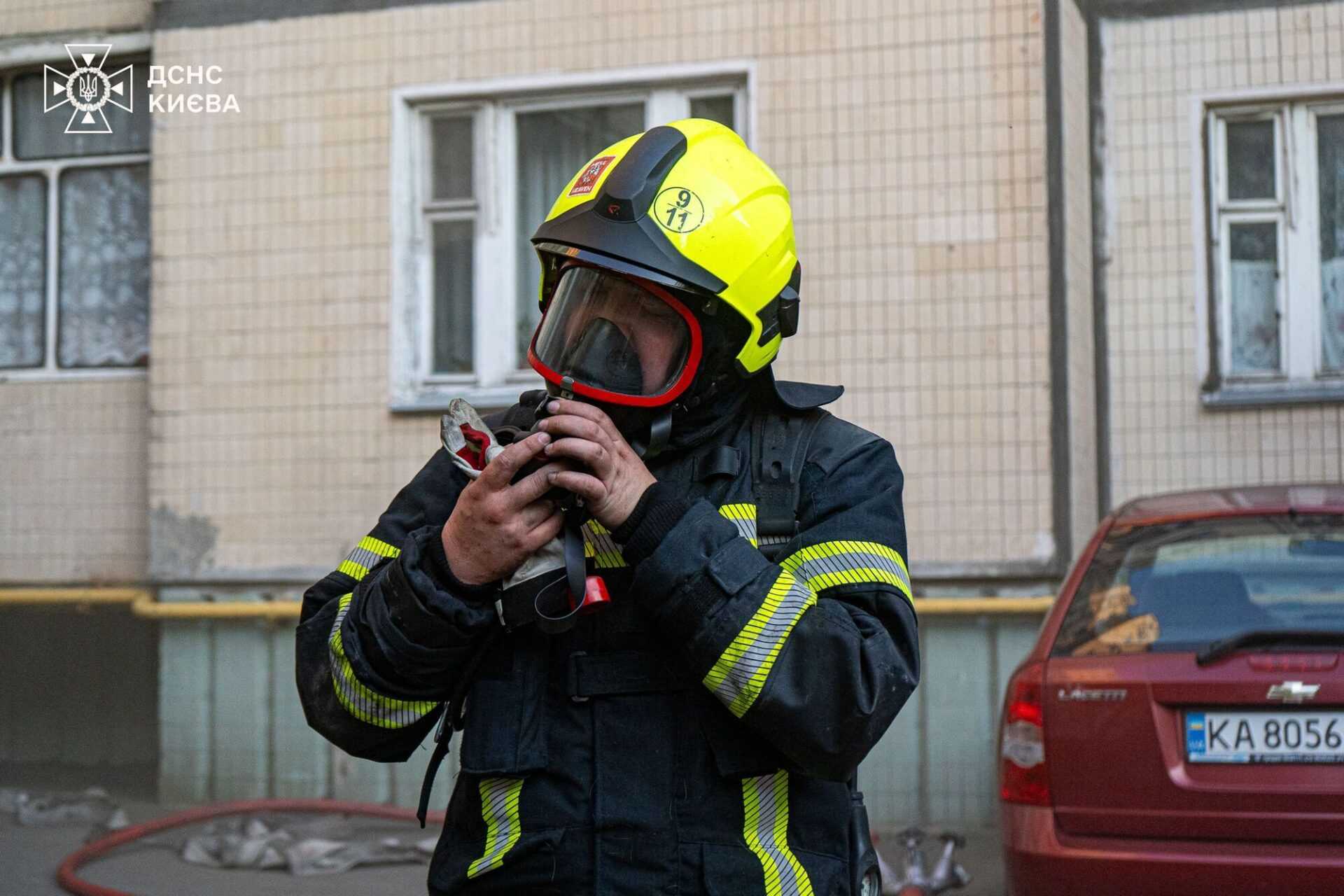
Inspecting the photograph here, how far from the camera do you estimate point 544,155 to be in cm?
742

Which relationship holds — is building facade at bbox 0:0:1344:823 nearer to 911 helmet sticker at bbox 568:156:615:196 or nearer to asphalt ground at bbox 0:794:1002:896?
asphalt ground at bbox 0:794:1002:896

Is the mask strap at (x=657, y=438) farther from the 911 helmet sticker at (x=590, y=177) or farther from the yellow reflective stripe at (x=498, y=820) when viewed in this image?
the yellow reflective stripe at (x=498, y=820)

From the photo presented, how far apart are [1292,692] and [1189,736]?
0.27 m

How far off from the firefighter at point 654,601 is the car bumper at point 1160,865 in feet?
6.36

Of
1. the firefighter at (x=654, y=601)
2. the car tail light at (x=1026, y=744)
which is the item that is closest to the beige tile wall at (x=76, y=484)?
the car tail light at (x=1026, y=744)

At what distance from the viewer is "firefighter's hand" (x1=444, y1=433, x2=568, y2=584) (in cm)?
174

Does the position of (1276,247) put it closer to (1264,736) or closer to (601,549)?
(1264,736)

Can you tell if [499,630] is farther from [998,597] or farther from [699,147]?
[998,597]

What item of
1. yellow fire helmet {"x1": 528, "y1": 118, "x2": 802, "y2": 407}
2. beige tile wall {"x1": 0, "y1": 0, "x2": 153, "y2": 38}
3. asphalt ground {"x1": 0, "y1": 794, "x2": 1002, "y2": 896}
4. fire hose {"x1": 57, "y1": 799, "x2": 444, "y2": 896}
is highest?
beige tile wall {"x1": 0, "y1": 0, "x2": 153, "y2": 38}

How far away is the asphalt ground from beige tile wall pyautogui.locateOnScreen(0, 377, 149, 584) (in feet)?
5.89

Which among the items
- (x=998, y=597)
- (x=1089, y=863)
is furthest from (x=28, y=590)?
(x=1089, y=863)

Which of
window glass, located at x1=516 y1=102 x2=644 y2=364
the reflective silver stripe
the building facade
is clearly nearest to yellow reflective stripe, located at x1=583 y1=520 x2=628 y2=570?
the reflective silver stripe

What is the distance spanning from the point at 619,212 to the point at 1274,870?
2.55m

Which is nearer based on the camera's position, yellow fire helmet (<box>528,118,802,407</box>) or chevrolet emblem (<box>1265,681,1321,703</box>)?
yellow fire helmet (<box>528,118,802,407</box>)
